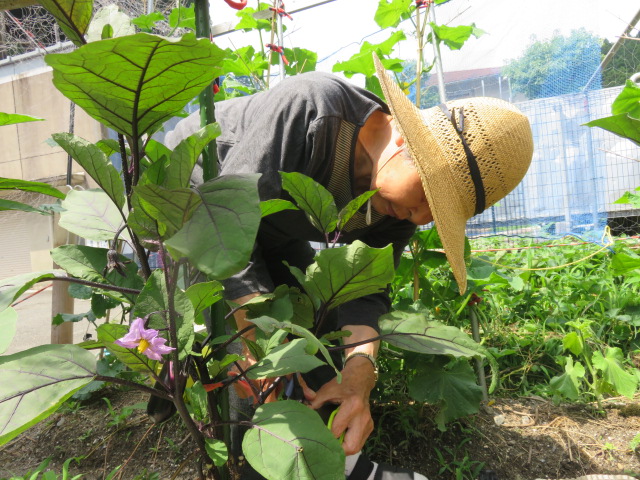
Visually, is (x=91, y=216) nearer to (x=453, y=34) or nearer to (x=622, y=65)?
(x=453, y=34)

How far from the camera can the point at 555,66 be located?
5.25m

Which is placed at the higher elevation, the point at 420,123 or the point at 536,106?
the point at 536,106

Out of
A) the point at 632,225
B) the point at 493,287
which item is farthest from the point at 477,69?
the point at 493,287

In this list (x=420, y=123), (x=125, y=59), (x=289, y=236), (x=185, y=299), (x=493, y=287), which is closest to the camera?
(x=125, y=59)

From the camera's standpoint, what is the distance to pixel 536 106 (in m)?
5.26

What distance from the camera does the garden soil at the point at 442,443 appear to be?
1.25 metres

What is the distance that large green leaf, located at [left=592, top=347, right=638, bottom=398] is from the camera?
139 cm

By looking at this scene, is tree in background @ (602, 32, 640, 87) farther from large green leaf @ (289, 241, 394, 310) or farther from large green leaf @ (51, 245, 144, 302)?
large green leaf @ (51, 245, 144, 302)

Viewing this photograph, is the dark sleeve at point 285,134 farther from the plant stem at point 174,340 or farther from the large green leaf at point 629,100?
the large green leaf at point 629,100

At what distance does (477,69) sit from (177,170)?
17.9 feet

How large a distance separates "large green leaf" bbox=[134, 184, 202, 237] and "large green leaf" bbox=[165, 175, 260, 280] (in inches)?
0.6

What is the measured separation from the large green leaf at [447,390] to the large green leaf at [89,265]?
0.75 meters

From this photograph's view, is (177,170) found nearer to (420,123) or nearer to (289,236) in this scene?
(420,123)

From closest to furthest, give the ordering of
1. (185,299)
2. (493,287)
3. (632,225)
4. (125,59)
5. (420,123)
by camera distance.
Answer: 1. (125,59)
2. (185,299)
3. (420,123)
4. (493,287)
5. (632,225)
